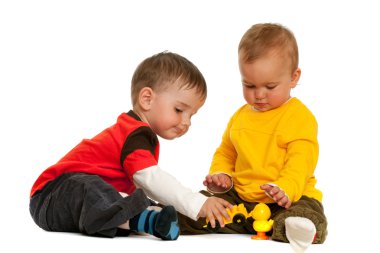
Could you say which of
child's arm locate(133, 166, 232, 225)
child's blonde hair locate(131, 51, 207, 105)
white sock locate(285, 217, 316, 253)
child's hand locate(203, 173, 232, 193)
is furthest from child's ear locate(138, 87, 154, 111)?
white sock locate(285, 217, 316, 253)

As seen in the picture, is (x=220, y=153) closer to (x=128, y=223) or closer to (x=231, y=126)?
(x=231, y=126)

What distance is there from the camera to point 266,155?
8.21ft

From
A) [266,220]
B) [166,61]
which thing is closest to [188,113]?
[166,61]

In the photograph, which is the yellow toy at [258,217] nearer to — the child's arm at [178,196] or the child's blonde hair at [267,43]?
the child's arm at [178,196]

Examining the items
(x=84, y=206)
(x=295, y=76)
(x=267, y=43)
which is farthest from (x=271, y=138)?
(x=84, y=206)

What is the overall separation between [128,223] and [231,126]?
79 centimetres

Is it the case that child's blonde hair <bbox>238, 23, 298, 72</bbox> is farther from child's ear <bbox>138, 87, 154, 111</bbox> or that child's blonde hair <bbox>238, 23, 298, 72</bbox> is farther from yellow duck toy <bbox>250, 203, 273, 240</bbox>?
yellow duck toy <bbox>250, 203, 273, 240</bbox>

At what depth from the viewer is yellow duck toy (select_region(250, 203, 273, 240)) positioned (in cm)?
228

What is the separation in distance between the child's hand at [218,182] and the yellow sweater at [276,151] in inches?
1.2

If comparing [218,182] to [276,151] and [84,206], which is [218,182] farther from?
[84,206]

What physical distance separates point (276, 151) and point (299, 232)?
0.46 meters

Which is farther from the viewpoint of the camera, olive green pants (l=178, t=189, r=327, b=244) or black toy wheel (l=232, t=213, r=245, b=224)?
black toy wheel (l=232, t=213, r=245, b=224)

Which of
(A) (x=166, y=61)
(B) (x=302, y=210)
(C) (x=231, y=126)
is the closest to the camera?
(B) (x=302, y=210)

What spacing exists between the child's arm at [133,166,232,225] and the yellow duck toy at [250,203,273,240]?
17 centimetres
